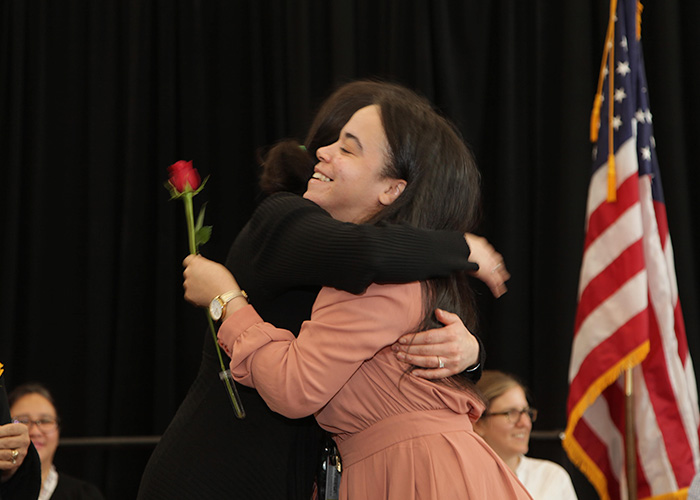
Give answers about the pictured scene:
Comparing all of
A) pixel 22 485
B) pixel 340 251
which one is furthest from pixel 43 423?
pixel 340 251

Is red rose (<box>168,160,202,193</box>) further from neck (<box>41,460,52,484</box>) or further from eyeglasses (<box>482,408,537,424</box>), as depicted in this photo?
neck (<box>41,460,52,484</box>)

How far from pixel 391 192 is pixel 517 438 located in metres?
2.30

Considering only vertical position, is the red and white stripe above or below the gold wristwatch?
below

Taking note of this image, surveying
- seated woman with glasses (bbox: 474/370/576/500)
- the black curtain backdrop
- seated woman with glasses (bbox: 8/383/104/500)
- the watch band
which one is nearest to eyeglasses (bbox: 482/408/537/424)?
seated woman with glasses (bbox: 474/370/576/500)

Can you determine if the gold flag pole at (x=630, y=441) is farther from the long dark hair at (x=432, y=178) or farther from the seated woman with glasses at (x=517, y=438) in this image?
the long dark hair at (x=432, y=178)

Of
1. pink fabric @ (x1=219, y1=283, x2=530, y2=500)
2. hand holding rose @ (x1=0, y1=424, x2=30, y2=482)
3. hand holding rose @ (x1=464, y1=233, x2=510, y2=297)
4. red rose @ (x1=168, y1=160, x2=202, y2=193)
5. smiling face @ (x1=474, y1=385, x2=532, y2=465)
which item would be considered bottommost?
smiling face @ (x1=474, y1=385, x2=532, y2=465)

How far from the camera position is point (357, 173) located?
1787mm

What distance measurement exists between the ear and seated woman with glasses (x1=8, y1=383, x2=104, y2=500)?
271 centimetres

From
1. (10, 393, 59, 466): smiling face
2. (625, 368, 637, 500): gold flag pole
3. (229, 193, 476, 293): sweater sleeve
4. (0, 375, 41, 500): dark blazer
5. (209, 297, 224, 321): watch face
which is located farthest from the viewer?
(10, 393, 59, 466): smiling face

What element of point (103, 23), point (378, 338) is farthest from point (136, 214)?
point (378, 338)

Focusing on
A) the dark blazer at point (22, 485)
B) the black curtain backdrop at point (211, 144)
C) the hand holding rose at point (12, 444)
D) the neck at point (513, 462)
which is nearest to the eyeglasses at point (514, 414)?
the neck at point (513, 462)

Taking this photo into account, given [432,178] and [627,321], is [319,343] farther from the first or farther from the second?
[627,321]

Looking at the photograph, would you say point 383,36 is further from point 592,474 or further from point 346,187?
point 346,187

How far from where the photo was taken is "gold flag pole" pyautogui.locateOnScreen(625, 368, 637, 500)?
3.79m
